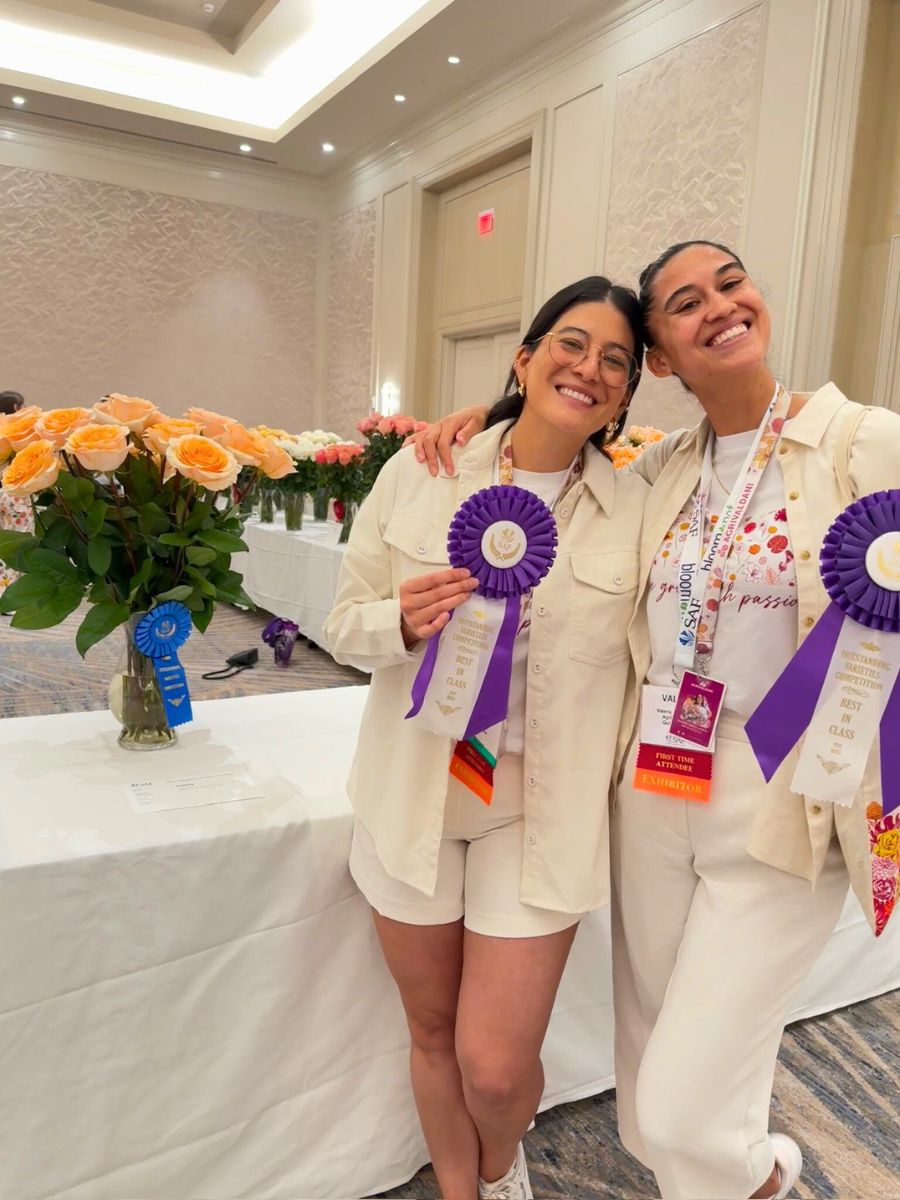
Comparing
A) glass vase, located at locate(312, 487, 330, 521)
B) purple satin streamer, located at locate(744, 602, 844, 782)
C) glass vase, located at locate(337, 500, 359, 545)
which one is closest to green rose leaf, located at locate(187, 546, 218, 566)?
purple satin streamer, located at locate(744, 602, 844, 782)

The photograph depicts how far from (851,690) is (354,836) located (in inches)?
29.0

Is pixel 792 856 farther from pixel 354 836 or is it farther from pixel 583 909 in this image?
pixel 354 836

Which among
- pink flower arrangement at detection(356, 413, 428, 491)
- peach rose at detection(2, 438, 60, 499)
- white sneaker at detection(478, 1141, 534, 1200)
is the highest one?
pink flower arrangement at detection(356, 413, 428, 491)

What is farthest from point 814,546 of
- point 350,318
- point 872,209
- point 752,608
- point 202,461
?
point 350,318

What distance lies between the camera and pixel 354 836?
52.5 inches

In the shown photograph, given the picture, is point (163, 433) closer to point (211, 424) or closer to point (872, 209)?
point (211, 424)

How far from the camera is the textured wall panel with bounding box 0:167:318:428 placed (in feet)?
29.7

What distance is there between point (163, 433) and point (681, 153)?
17.5ft

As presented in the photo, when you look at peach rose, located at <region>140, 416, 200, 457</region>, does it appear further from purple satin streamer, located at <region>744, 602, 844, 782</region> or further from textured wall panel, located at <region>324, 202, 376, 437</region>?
textured wall panel, located at <region>324, 202, 376, 437</region>

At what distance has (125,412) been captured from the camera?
53.8 inches

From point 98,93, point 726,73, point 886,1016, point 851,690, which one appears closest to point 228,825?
point 851,690

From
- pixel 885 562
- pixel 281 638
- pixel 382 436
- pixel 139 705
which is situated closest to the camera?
pixel 885 562

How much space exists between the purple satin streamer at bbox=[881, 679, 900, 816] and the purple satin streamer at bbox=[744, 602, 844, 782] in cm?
8

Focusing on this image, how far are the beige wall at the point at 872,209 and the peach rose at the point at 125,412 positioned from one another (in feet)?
14.5
